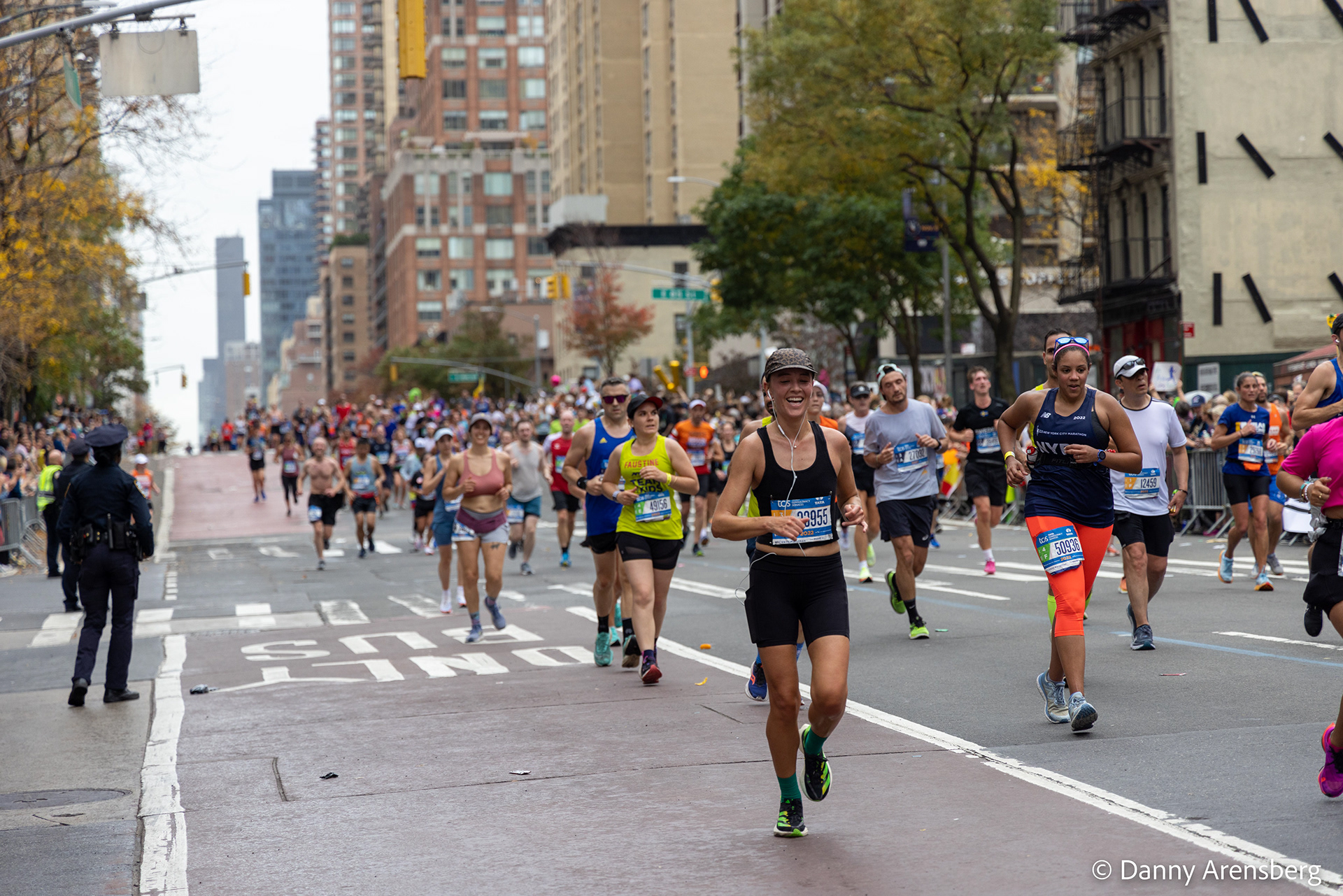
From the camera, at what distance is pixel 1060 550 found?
8.09 meters

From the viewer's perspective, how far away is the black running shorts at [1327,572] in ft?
20.6

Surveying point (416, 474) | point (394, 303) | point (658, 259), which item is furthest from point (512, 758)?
point (394, 303)

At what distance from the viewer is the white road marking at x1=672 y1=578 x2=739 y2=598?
1673 cm

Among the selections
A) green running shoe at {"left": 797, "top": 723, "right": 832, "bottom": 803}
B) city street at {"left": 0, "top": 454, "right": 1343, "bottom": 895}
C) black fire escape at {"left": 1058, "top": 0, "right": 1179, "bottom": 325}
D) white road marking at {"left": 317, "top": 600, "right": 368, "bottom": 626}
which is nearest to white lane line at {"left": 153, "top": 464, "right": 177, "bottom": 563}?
white road marking at {"left": 317, "top": 600, "right": 368, "bottom": 626}

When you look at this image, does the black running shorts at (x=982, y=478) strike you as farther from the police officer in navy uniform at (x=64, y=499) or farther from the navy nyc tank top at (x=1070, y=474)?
the police officer in navy uniform at (x=64, y=499)

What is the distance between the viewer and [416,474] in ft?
96.6

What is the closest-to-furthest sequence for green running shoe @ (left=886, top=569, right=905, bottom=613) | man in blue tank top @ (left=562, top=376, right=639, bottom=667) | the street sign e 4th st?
1. man in blue tank top @ (left=562, top=376, right=639, bottom=667)
2. green running shoe @ (left=886, top=569, right=905, bottom=613)
3. the street sign e 4th st

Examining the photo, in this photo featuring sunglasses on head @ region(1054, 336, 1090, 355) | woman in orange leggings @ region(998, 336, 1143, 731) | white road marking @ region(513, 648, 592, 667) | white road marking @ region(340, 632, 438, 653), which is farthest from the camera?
white road marking @ region(340, 632, 438, 653)

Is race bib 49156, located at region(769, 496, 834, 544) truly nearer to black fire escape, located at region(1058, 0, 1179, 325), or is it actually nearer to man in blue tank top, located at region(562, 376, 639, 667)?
man in blue tank top, located at region(562, 376, 639, 667)

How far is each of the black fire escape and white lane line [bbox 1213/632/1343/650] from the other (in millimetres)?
30734

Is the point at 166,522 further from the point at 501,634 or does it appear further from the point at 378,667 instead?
the point at 378,667

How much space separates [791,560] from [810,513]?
21 centimetres

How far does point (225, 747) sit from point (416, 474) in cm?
2053

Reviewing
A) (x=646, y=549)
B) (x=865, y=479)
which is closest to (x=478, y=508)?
(x=646, y=549)
